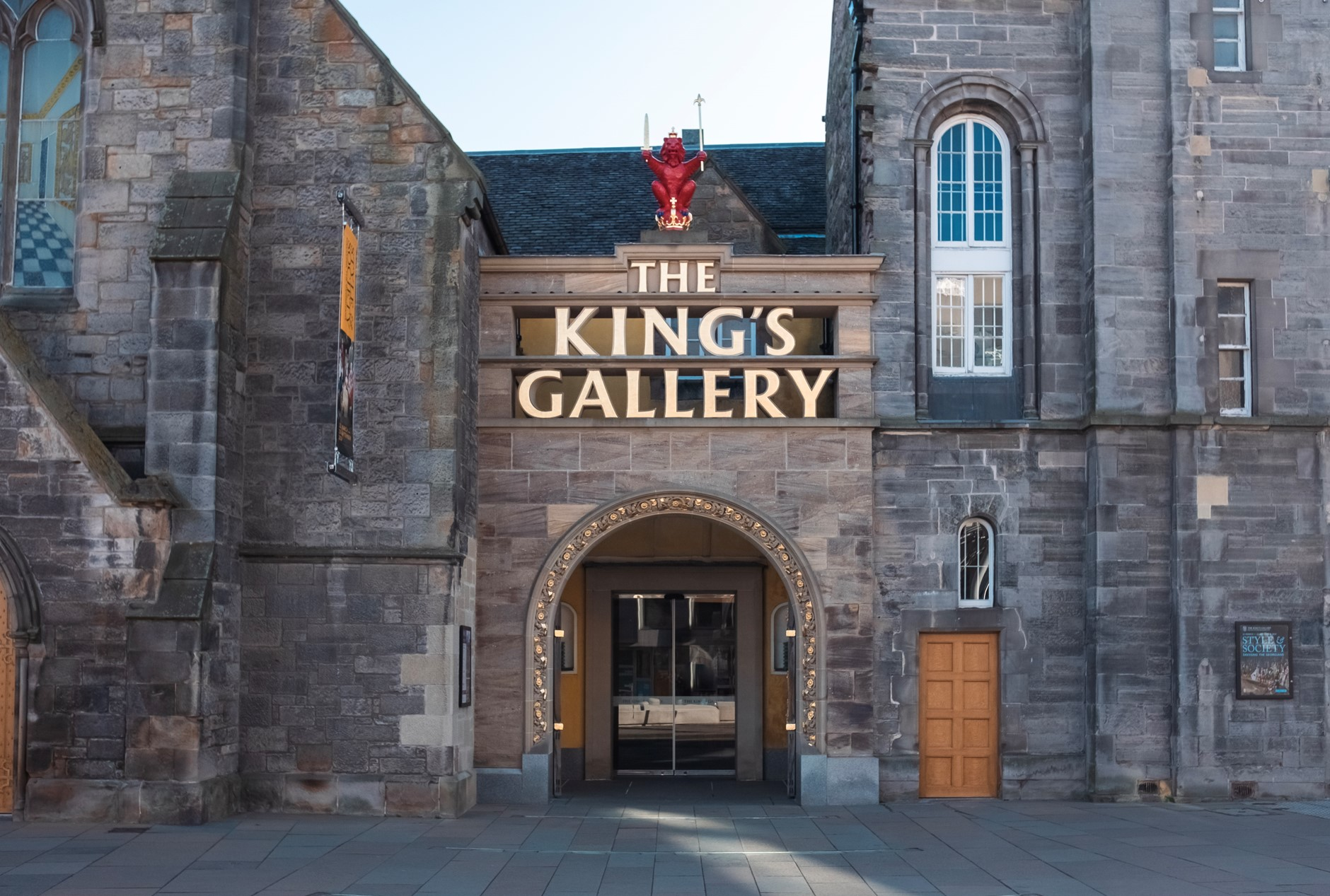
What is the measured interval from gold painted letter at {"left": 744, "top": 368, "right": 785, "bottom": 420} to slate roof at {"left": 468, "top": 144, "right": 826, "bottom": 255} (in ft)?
18.6

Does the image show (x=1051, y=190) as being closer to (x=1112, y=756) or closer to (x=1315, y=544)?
(x=1315, y=544)

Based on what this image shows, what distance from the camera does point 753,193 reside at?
27375 mm

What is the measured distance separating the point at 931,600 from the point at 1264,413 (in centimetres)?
450

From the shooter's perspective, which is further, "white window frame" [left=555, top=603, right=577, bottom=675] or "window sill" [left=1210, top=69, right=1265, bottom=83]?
"white window frame" [left=555, top=603, right=577, bottom=675]

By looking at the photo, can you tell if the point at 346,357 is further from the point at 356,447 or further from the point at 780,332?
the point at 780,332

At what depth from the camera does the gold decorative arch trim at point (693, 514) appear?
18.7m

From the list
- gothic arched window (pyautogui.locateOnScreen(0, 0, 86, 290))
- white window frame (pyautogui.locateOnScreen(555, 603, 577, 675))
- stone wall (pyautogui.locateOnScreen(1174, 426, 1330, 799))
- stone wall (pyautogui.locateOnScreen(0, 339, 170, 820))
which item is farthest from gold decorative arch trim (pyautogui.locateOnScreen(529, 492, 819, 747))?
gothic arched window (pyautogui.locateOnScreen(0, 0, 86, 290))

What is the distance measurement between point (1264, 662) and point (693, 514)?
22.4ft

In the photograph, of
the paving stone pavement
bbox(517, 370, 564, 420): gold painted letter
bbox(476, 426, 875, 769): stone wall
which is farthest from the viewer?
bbox(517, 370, 564, 420): gold painted letter

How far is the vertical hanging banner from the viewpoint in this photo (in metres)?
15.9

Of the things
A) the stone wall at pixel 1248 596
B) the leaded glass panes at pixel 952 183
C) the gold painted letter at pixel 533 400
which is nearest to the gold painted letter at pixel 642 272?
the gold painted letter at pixel 533 400

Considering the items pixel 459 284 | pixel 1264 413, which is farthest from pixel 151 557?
pixel 1264 413

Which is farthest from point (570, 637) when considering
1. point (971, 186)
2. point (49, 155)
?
point (49, 155)

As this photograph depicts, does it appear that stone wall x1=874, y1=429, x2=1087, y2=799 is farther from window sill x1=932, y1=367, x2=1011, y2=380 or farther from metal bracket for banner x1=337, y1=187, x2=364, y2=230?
metal bracket for banner x1=337, y1=187, x2=364, y2=230
